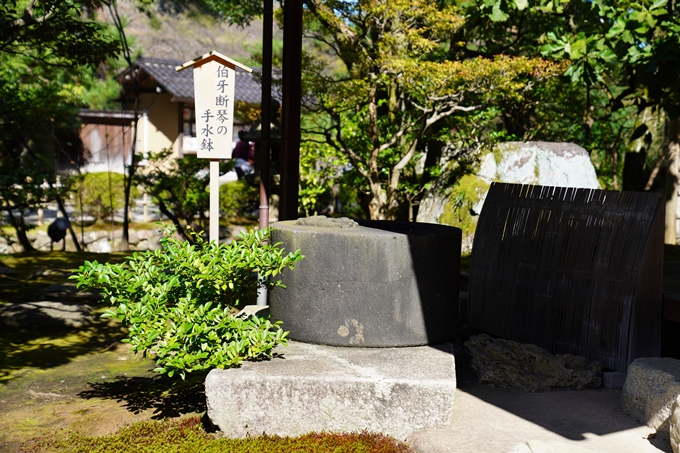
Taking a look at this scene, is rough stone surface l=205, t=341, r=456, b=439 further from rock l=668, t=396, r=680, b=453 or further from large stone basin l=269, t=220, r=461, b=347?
rock l=668, t=396, r=680, b=453

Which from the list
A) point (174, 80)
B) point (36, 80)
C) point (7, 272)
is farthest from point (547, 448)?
point (174, 80)

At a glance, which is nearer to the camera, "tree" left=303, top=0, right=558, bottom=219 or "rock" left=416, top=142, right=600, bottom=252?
"tree" left=303, top=0, right=558, bottom=219

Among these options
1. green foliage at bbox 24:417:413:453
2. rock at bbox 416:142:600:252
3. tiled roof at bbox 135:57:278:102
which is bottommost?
green foliage at bbox 24:417:413:453

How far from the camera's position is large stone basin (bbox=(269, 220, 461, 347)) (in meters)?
5.27

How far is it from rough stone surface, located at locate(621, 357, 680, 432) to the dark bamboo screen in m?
0.65

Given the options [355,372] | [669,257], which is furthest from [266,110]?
[669,257]

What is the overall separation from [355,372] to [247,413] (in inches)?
29.6

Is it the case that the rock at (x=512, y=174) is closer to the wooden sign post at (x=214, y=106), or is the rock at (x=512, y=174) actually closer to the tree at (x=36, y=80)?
the wooden sign post at (x=214, y=106)

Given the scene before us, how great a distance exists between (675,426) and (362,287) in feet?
7.39

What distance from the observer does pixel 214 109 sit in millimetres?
6465

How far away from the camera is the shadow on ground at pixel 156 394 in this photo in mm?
5059

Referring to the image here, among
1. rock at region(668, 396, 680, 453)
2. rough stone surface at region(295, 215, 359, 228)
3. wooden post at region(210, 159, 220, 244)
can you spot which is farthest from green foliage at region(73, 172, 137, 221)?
rock at region(668, 396, 680, 453)

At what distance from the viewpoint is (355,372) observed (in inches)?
184

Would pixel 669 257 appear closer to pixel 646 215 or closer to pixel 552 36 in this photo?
pixel 552 36
